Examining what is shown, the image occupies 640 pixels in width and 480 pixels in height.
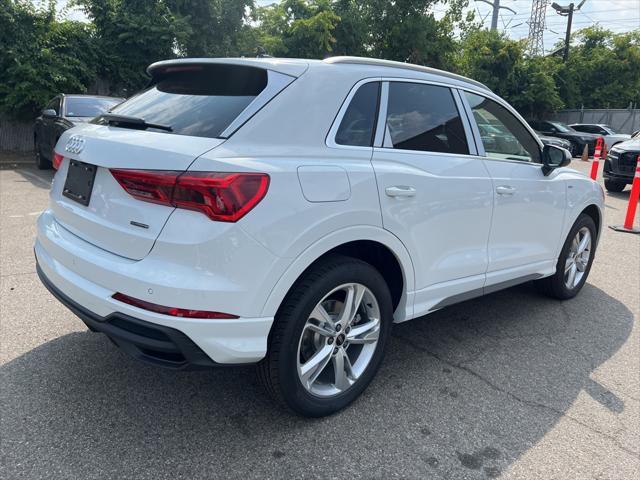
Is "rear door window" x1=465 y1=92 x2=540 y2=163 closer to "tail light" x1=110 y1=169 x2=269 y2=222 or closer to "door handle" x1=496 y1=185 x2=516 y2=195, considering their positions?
"door handle" x1=496 y1=185 x2=516 y2=195

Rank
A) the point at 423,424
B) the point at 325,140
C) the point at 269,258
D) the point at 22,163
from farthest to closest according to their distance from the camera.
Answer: the point at 22,163, the point at 423,424, the point at 325,140, the point at 269,258

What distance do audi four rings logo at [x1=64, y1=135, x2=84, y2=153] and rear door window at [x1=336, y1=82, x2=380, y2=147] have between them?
132cm

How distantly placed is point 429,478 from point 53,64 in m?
13.8

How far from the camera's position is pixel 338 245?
2.60 m

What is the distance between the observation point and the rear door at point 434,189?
9.55ft

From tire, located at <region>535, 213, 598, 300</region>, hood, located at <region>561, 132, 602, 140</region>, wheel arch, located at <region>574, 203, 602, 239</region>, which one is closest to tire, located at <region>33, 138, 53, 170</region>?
tire, located at <region>535, 213, 598, 300</region>

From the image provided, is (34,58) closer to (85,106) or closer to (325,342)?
(85,106)

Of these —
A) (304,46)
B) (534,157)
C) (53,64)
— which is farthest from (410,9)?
(534,157)

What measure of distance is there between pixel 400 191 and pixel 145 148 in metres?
1.34

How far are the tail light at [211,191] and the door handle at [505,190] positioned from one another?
77.5 inches

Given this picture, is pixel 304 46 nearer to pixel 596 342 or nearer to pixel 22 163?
pixel 22 163

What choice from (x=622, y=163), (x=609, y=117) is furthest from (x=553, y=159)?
(x=609, y=117)

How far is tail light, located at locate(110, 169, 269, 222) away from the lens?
219cm

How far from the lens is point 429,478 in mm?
2400
